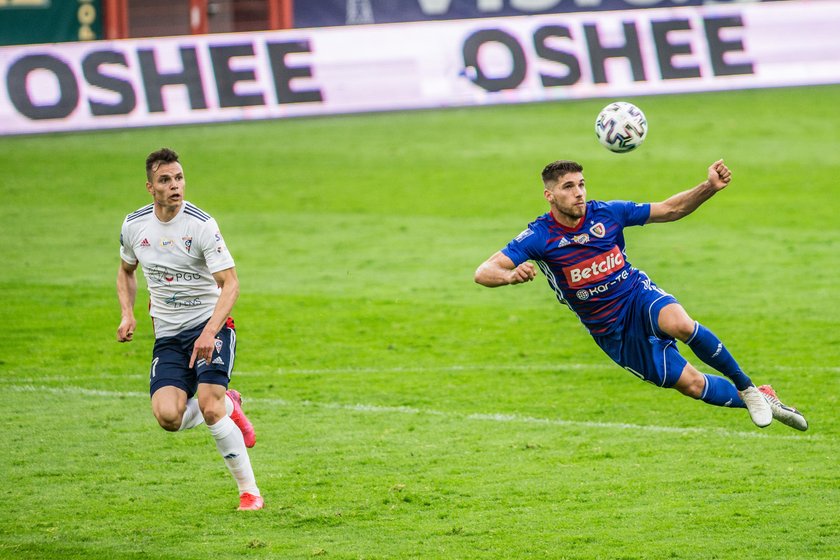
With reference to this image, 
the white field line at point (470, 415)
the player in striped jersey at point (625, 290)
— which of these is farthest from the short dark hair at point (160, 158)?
the white field line at point (470, 415)

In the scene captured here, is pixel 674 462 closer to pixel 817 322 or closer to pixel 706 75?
pixel 817 322

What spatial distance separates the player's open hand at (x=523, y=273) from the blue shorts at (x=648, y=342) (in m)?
1.35

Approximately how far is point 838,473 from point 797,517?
1.10m

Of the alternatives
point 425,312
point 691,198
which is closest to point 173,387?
point 691,198

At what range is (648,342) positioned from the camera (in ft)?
31.4

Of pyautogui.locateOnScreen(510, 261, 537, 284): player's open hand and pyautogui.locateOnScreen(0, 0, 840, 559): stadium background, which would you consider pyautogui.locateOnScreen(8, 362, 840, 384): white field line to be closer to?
pyautogui.locateOnScreen(0, 0, 840, 559): stadium background

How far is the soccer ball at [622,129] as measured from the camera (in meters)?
10.4

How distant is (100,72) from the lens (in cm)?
2466

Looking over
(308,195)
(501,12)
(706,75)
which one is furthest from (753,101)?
(308,195)

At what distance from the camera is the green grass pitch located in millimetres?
8922

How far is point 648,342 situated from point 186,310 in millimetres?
3401

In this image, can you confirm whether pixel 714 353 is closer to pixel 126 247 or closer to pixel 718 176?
pixel 718 176

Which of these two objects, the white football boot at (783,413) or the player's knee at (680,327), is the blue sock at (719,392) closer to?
the white football boot at (783,413)

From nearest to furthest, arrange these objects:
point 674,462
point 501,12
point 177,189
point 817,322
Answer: point 177,189, point 674,462, point 817,322, point 501,12
